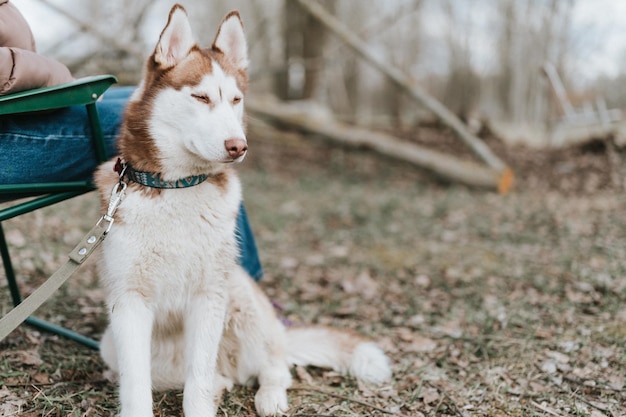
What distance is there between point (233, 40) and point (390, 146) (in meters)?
6.97

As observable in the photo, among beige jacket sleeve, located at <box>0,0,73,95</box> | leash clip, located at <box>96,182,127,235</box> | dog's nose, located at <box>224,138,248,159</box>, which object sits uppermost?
beige jacket sleeve, located at <box>0,0,73,95</box>

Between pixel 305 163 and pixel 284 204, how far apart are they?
2.56 metres

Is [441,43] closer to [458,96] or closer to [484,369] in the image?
[458,96]

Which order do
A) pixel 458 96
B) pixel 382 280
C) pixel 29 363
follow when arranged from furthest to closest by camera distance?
pixel 458 96, pixel 382 280, pixel 29 363

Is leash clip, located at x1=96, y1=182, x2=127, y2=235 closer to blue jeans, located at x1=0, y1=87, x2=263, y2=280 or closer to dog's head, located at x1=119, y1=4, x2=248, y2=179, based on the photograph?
dog's head, located at x1=119, y1=4, x2=248, y2=179

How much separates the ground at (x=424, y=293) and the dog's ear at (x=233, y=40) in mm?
1628

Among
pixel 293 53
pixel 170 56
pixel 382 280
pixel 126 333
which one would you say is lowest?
pixel 382 280

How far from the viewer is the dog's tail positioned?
9.42 feet

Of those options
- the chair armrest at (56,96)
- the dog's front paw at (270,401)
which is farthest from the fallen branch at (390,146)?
the chair armrest at (56,96)

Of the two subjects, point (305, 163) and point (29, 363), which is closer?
point (29, 363)

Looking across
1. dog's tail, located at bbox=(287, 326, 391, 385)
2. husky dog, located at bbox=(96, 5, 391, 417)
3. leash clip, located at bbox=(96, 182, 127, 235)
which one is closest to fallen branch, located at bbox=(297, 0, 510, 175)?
dog's tail, located at bbox=(287, 326, 391, 385)

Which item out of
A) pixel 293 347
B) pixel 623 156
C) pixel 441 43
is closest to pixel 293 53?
pixel 623 156

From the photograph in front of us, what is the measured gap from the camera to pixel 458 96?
67.5 ft

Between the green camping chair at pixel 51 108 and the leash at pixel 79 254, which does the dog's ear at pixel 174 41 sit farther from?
the leash at pixel 79 254
